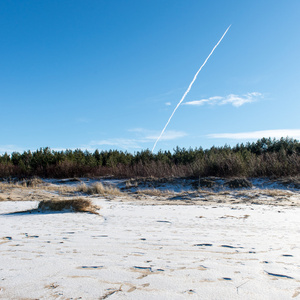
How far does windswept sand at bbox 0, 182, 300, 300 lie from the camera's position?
1.44 metres

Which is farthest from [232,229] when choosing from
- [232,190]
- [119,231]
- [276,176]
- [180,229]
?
[276,176]

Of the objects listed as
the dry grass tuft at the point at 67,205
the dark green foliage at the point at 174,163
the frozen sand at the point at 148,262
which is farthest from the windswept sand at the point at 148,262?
the dark green foliage at the point at 174,163

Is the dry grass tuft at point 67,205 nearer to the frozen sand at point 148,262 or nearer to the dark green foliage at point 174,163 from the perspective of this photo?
the frozen sand at point 148,262

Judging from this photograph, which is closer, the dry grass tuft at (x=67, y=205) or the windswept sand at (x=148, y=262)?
the windswept sand at (x=148, y=262)

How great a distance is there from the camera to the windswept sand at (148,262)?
144 cm

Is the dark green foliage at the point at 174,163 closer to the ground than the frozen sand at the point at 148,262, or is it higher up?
higher up

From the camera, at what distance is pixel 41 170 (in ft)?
69.0

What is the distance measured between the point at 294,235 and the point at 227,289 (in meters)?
2.06

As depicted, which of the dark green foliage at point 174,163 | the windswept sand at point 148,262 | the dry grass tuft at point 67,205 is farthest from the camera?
the dark green foliage at point 174,163

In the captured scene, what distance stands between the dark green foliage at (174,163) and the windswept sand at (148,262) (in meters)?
11.1

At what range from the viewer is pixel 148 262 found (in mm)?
1981

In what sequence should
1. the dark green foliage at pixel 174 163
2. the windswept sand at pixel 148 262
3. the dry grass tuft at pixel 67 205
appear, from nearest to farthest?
1. the windswept sand at pixel 148 262
2. the dry grass tuft at pixel 67 205
3. the dark green foliage at pixel 174 163

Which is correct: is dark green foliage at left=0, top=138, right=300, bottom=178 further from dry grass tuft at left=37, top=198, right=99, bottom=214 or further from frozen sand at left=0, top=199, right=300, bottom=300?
frozen sand at left=0, top=199, right=300, bottom=300

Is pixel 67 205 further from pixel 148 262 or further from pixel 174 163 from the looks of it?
pixel 174 163
